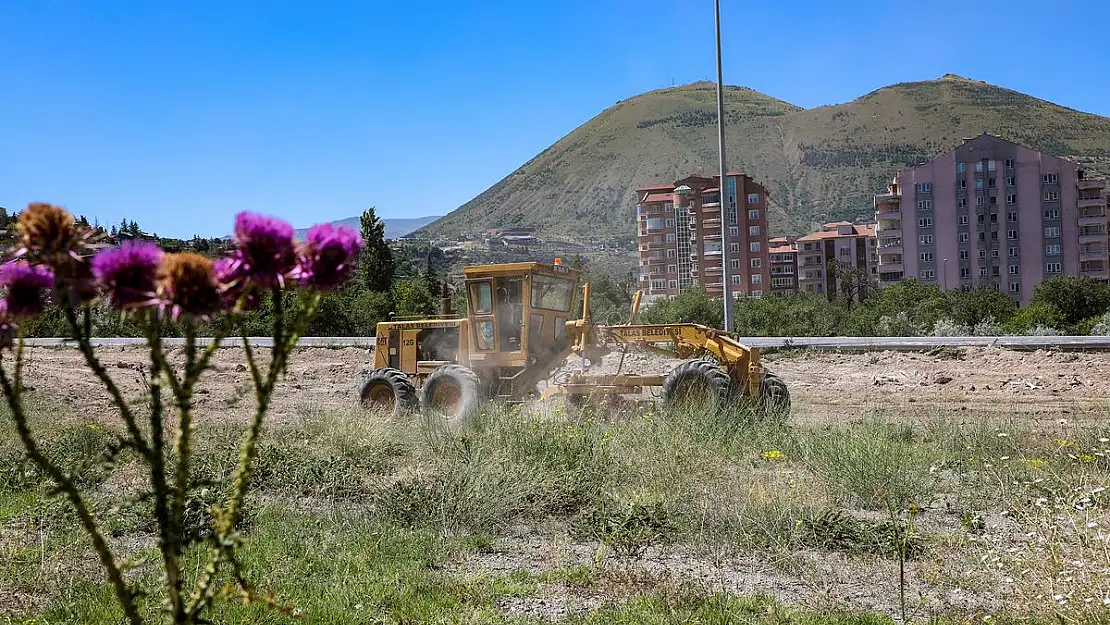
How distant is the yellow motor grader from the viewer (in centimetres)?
1271

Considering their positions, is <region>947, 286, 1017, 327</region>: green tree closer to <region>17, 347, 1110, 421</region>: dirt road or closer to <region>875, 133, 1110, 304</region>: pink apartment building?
<region>17, 347, 1110, 421</region>: dirt road

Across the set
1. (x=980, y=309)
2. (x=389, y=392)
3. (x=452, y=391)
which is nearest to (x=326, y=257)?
(x=452, y=391)

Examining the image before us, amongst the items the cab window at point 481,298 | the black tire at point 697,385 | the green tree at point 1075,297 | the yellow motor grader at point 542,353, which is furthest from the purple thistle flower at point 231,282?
the green tree at point 1075,297

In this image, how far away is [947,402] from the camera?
15.4 m

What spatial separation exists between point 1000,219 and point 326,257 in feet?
337

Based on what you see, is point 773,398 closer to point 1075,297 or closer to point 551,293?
point 551,293

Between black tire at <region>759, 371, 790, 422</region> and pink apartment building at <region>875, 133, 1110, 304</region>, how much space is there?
287 feet

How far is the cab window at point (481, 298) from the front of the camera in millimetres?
14281

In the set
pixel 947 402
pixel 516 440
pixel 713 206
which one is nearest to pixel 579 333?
pixel 516 440

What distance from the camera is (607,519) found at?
7.00 meters

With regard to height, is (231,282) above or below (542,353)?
above

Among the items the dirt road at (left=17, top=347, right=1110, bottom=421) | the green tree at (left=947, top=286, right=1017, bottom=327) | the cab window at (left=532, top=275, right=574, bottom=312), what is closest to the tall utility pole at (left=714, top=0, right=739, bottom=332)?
the dirt road at (left=17, top=347, right=1110, bottom=421)

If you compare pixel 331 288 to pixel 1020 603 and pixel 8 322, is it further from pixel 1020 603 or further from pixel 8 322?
pixel 1020 603

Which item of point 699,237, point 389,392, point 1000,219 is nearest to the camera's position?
point 389,392
